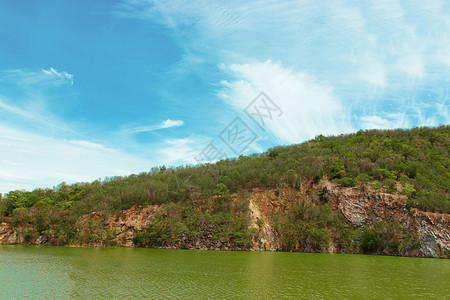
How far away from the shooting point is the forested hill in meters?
47.7

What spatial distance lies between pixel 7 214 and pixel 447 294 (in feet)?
235

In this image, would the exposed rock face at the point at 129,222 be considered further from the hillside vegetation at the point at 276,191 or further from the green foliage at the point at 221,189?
the green foliage at the point at 221,189

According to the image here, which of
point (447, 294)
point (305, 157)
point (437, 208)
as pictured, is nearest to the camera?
point (447, 294)

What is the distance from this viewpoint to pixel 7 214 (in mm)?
60188

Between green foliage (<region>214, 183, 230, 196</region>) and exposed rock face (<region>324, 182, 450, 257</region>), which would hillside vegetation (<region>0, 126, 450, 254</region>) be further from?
exposed rock face (<region>324, 182, 450, 257</region>)

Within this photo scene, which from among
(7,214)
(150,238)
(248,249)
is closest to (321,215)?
(248,249)

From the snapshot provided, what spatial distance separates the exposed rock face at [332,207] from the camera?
3984 centimetres

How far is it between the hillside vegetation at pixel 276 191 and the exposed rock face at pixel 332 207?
122cm

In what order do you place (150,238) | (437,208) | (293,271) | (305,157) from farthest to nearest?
(305,157) < (150,238) < (437,208) < (293,271)

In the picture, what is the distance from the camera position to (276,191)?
176ft

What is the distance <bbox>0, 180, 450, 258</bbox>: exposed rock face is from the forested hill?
1.82m

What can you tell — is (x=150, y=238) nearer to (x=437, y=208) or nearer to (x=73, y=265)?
(x=73, y=265)

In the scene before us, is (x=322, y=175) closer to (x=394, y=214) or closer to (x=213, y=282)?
(x=394, y=214)

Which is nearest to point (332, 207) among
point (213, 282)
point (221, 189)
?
point (221, 189)
